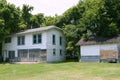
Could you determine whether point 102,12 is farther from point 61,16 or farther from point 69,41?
point 61,16

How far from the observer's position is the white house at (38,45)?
38.9 m

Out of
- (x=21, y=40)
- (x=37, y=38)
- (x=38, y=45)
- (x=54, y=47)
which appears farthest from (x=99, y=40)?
(x=21, y=40)

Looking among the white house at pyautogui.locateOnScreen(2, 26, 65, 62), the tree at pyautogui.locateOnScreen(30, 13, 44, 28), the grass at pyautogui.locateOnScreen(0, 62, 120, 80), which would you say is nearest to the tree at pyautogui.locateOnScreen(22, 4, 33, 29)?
the tree at pyautogui.locateOnScreen(30, 13, 44, 28)

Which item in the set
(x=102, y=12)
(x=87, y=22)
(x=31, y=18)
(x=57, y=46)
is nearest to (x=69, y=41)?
(x=57, y=46)

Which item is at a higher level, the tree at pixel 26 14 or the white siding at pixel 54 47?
the tree at pixel 26 14

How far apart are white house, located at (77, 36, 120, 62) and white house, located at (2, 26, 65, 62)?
551 centimetres

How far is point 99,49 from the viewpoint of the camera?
3431 centimetres

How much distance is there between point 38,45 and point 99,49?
10.6 meters

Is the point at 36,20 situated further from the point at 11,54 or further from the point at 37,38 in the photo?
the point at 37,38

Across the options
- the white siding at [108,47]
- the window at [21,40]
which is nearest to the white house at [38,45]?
the window at [21,40]

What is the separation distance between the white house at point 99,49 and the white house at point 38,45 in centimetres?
551

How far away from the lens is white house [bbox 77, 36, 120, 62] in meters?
32.5

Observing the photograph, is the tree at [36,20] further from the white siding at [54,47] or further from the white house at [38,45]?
the white siding at [54,47]

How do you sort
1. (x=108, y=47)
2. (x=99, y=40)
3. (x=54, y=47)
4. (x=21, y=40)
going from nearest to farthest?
(x=108, y=47), (x=99, y=40), (x=54, y=47), (x=21, y=40)
